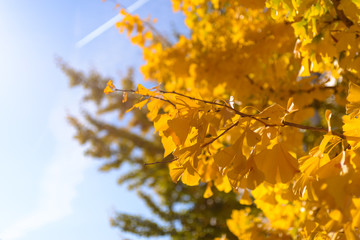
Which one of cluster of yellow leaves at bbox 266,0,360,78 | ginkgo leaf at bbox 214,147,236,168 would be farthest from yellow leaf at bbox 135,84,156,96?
cluster of yellow leaves at bbox 266,0,360,78

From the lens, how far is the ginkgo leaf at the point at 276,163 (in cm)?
90

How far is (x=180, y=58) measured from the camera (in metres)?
3.58

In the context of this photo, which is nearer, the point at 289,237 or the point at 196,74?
the point at 289,237

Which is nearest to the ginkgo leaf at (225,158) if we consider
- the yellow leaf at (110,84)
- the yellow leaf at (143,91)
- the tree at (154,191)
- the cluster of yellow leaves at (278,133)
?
the cluster of yellow leaves at (278,133)

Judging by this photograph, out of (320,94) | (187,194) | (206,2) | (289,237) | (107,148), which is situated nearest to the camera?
(289,237)

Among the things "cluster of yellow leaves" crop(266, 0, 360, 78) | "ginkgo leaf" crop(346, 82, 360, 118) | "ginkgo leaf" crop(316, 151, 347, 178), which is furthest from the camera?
"cluster of yellow leaves" crop(266, 0, 360, 78)

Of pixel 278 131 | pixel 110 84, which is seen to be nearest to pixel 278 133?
pixel 278 131

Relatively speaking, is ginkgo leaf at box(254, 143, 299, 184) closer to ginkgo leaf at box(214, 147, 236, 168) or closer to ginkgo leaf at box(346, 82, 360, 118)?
ginkgo leaf at box(214, 147, 236, 168)

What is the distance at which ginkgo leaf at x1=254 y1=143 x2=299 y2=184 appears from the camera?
0.90 m

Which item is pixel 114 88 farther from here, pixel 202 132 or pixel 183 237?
pixel 183 237

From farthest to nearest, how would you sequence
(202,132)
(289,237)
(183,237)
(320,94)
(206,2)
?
(183,237), (206,2), (320,94), (289,237), (202,132)

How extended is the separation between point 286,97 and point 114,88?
2067 millimetres

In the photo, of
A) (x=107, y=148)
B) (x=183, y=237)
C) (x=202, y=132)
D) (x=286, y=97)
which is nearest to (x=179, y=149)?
(x=202, y=132)

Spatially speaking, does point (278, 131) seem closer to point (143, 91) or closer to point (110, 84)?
point (143, 91)
